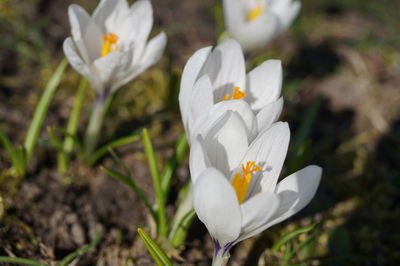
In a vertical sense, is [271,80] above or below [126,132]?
above

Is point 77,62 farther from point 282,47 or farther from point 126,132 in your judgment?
point 282,47

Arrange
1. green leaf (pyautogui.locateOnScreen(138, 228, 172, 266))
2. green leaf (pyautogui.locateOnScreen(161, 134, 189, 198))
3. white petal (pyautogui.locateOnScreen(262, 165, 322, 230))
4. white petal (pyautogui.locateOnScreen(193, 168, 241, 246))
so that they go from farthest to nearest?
green leaf (pyautogui.locateOnScreen(161, 134, 189, 198)) → green leaf (pyautogui.locateOnScreen(138, 228, 172, 266)) → white petal (pyautogui.locateOnScreen(262, 165, 322, 230)) → white petal (pyautogui.locateOnScreen(193, 168, 241, 246))

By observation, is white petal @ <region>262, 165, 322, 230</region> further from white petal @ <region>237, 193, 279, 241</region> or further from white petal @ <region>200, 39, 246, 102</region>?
white petal @ <region>200, 39, 246, 102</region>

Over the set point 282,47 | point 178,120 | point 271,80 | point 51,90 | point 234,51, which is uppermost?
point 51,90

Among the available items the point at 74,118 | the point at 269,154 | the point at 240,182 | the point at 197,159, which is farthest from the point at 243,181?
the point at 74,118

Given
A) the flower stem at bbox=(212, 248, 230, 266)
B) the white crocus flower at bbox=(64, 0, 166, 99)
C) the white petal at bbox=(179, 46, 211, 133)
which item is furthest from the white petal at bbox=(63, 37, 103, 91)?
the flower stem at bbox=(212, 248, 230, 266)

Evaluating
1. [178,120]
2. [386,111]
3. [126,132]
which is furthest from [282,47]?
[126,132]
